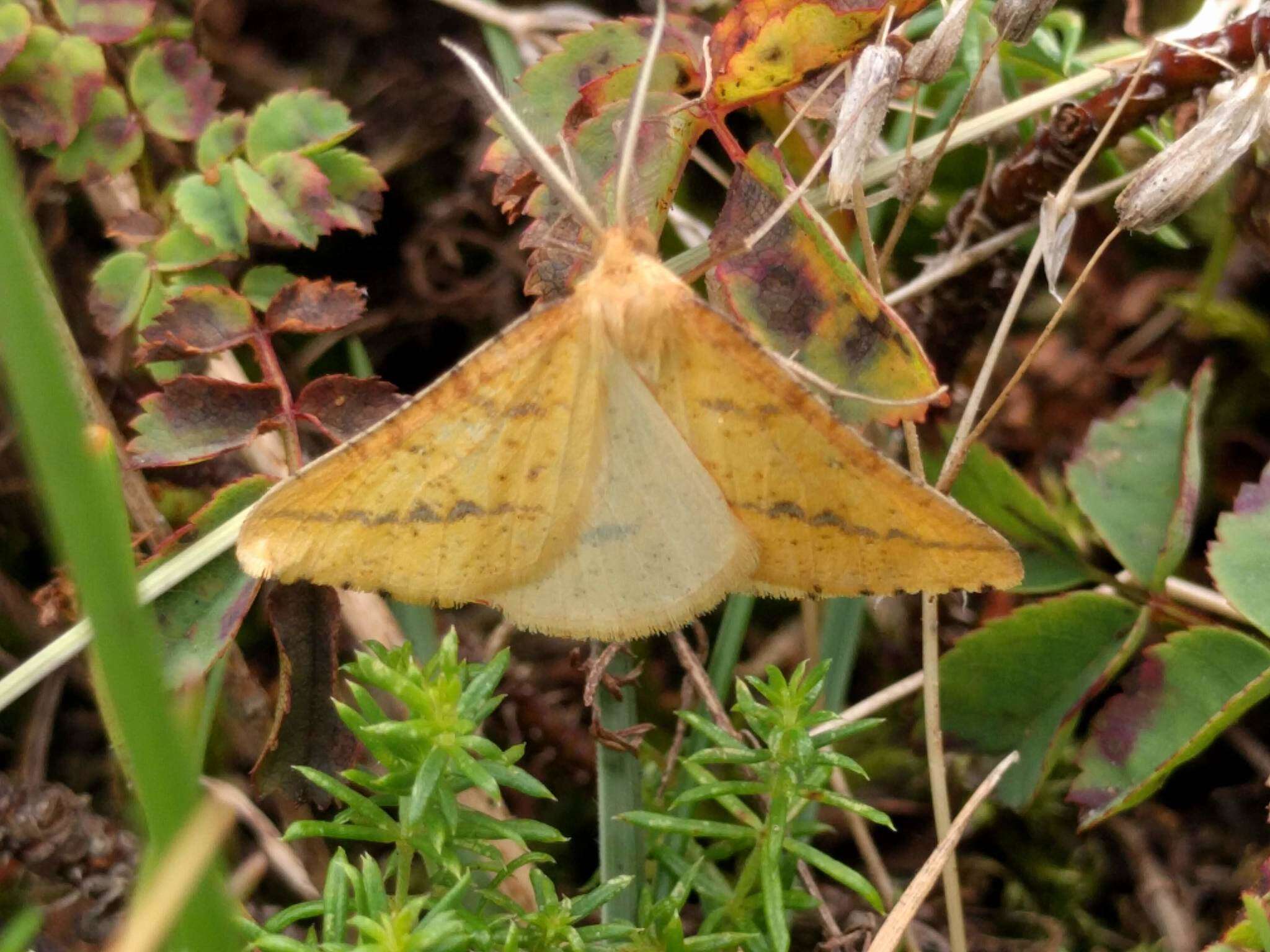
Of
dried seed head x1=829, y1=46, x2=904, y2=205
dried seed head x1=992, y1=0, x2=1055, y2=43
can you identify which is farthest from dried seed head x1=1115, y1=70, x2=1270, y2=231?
dried seed head x1=829, y1=46, x2=904, y2=205

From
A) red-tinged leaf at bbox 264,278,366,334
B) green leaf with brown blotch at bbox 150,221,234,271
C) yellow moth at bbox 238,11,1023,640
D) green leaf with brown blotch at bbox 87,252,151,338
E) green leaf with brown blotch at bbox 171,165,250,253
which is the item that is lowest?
yellow moth at bbox 238,11,1023,640

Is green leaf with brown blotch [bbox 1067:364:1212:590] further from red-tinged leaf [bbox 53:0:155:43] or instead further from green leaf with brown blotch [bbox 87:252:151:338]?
red-tinged leaf [bbox 53:0:155:43]

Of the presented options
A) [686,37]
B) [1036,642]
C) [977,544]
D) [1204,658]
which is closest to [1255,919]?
[977,544]

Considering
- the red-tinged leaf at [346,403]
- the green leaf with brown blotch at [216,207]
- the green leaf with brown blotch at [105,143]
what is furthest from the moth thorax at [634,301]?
the green leaf with brown blotch at [105,143]

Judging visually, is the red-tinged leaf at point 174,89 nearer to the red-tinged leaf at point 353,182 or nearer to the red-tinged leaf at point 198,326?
the red-tinged leaf at point 353,182

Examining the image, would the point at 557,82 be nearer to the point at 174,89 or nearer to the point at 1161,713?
the point at 174,89

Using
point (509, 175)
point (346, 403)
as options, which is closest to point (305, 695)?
point (346, 403)

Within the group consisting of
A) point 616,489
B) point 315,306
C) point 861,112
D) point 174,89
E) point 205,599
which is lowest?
point 205,599
